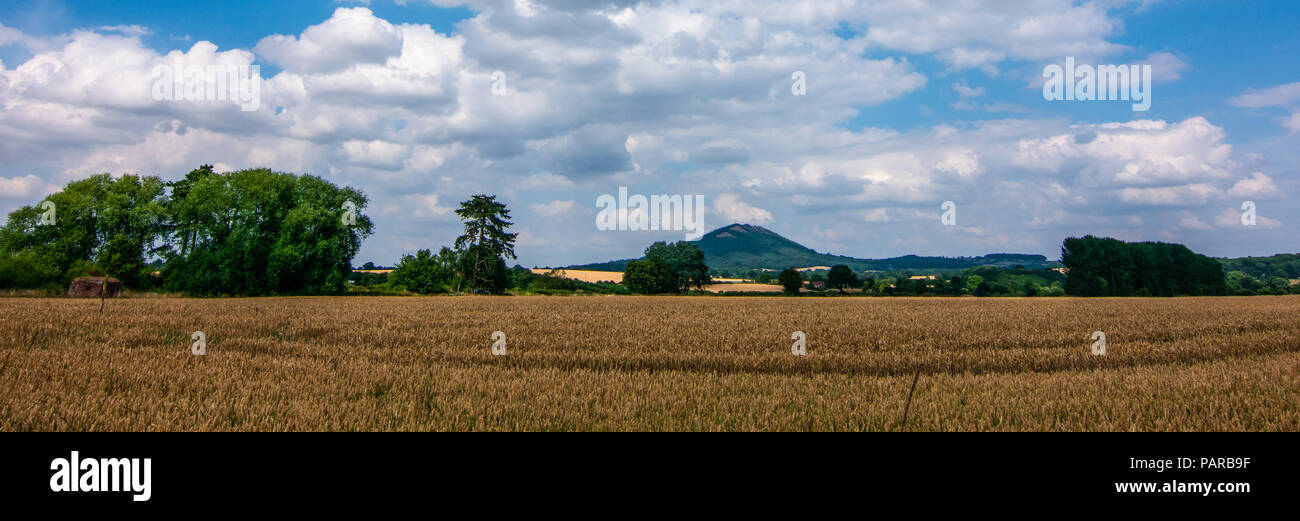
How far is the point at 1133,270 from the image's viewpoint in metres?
111

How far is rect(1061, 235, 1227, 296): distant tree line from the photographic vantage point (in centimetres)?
10762

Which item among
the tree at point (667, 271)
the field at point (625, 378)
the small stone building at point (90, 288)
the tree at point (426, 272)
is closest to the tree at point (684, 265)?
the tree at point (667, 271)

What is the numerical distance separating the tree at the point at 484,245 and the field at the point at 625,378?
174 ft

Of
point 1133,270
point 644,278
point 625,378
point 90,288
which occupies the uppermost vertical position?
point 1133,270

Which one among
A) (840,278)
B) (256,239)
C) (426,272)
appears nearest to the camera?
(256,239)

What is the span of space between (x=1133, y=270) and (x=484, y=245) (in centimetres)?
11054

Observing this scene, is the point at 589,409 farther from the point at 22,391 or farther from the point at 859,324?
the point at 859,324

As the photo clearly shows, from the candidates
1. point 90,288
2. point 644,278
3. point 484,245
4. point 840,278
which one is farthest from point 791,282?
point 90,288

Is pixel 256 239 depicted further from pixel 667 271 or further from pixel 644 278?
pixel 667 271

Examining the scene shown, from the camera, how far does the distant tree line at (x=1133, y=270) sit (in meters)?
108

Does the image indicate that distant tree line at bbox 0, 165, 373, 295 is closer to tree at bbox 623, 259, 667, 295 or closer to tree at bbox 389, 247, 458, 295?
tree at bbox 389, 247, 458, 295
